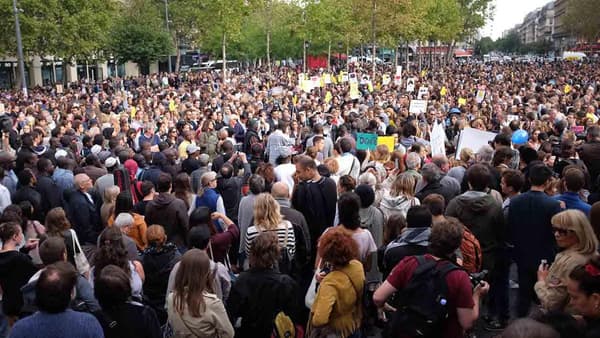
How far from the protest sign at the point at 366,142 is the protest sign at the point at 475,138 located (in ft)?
5.19

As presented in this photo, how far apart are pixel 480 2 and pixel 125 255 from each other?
77122 millimetres

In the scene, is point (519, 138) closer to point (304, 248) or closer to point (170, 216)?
point (304, 248)

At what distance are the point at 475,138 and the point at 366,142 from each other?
78.2 inches

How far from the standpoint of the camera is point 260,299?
4.62 m

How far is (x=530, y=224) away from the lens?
575cm

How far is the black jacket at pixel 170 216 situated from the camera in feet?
21.9

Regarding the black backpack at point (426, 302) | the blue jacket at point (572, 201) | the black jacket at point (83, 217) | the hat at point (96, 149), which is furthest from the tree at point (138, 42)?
the black backpack at point (426, 302)

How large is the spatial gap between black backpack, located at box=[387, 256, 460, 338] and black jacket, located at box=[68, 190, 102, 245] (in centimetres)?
471

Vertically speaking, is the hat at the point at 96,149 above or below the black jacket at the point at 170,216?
above

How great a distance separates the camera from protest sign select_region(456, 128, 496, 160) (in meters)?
10.6

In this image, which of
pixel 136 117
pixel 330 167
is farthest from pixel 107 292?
pixel 136 117

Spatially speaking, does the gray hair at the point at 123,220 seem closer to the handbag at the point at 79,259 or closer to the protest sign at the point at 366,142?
the handbag at the point at 79,259

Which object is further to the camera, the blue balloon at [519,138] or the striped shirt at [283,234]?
the blue balloon at [519,138]

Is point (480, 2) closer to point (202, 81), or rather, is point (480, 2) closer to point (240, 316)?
point (202, 81)
